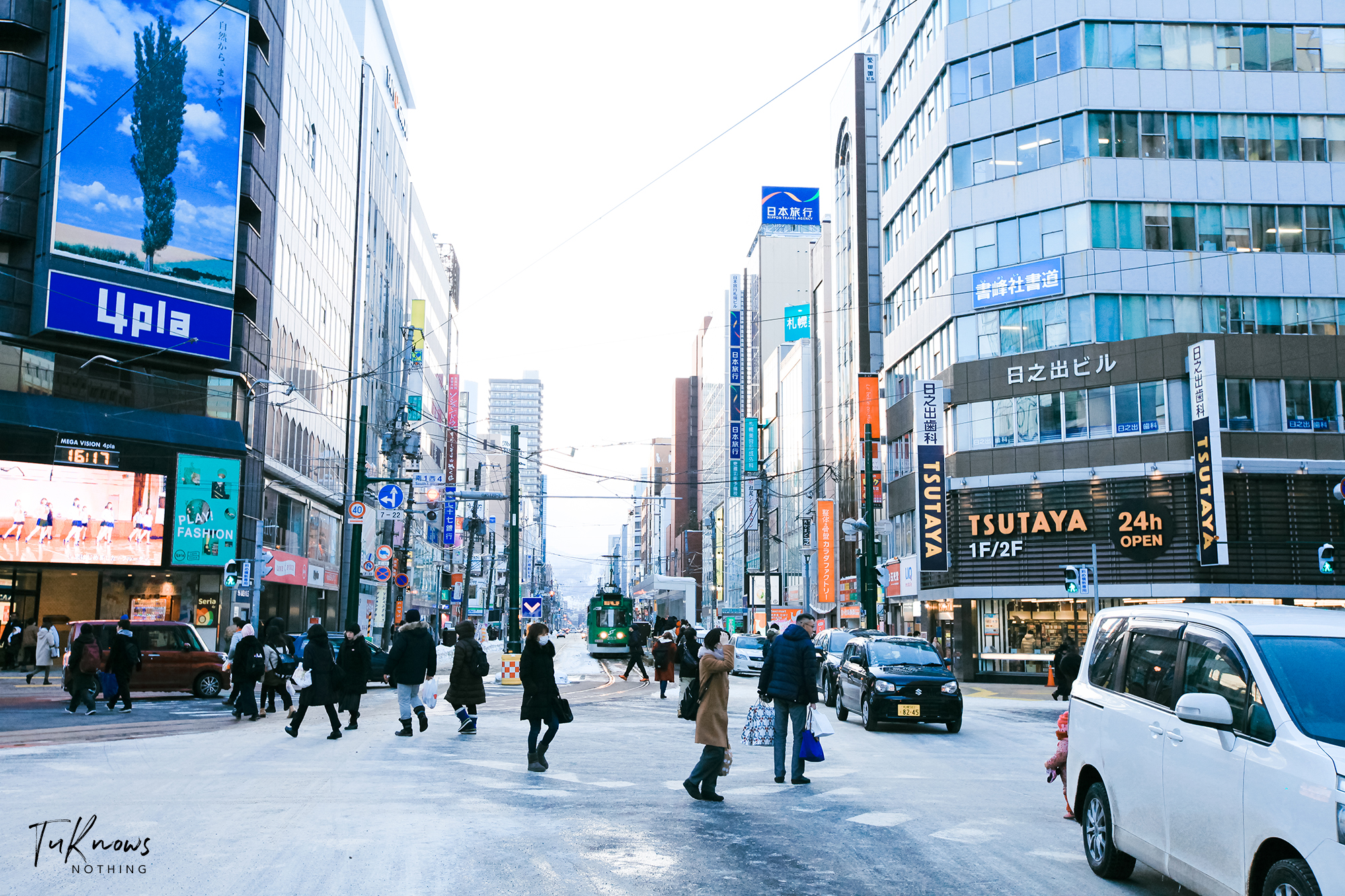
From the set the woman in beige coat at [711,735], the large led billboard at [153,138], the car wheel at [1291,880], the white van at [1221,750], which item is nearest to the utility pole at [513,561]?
the large led billboard at [153,138]

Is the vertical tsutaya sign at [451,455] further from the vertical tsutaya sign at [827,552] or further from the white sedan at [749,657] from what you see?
the white sedan at [749,657]

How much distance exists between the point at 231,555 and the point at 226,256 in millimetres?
10470

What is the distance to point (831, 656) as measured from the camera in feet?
87.9

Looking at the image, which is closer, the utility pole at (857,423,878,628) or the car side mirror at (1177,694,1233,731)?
the car side mirror at (1177,694,1233,731)

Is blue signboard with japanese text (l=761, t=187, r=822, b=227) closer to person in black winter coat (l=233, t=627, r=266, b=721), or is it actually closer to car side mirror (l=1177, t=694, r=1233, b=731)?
person in black winter coat (l=233, t=627, r=266, b=721)

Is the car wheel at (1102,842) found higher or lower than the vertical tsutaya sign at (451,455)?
lower

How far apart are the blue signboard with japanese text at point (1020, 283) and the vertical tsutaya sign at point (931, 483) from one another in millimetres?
3602

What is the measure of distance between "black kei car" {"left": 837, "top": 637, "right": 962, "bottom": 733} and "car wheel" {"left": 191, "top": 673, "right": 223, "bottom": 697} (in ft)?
48.6

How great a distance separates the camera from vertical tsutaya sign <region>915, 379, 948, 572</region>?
40344mm

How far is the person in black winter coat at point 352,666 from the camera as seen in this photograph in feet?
59.5

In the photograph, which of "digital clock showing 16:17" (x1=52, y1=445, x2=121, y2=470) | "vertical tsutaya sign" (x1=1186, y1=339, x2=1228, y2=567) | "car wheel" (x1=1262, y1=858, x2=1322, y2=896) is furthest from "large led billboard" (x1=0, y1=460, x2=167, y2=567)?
"car wheel" (x1=1262, y1=858, x2=1322, y2=896)

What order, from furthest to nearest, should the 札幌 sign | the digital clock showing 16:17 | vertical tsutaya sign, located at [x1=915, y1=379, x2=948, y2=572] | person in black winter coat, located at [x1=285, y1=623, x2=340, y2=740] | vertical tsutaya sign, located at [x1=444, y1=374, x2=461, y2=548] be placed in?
vertical tsutaya sign, located at [x1=444, y1=374, x2=461, y2=548], the 札幌 sign, vertical tsutaya sign, located at [x1=915, y1=379, x2=948, y2=572], the digital clock showing 16:17, person in black winter coat, located at [x1=285, y1=623, x2=340, y2=740]

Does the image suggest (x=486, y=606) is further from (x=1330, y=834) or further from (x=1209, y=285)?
(x=1330, y=834)

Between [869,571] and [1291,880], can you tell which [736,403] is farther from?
[1291,880]
